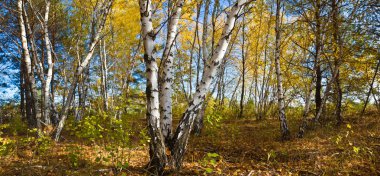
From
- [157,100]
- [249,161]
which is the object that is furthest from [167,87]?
[249,161]

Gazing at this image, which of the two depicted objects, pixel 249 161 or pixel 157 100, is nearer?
pixel 157 100

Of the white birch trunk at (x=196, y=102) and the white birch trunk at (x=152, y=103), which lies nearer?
the white birch trunk at (x=152, y=103)

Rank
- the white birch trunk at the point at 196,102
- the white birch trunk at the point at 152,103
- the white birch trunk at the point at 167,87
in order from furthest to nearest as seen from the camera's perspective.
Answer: the white birch trunk at the point at 167,87 < the white birch trunk at the point at 196,102 < the white birch trunk at the point at 152,103

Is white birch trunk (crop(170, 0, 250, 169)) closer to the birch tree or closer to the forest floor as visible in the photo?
the birch tree

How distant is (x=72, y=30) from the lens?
13367mm

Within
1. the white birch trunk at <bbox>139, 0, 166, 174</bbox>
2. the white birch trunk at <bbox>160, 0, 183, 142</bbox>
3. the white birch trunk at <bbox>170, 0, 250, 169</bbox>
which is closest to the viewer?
the white birch trunk at <bbox>139, 0, 166, 174</bbox>

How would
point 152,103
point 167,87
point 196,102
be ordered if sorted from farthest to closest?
1. point 167,87
2. point 196,102
3. point 152,103

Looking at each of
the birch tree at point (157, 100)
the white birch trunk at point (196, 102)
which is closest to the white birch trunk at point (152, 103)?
the birch tree at point (157, 100)

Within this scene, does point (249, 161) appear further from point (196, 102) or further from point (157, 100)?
point (157, 100)

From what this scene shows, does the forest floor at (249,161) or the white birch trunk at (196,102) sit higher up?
the white birch trunk at (196,102)

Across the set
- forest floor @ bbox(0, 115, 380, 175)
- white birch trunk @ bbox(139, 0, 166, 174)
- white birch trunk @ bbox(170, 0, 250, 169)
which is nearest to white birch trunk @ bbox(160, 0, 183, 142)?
white birch trunk @ bbox(170, 0, 250, 169)

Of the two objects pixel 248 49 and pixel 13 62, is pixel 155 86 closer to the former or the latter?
pixel 248 49

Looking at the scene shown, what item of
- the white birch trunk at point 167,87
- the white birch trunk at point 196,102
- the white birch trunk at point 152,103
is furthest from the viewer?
the white birch trunk at point 167,87

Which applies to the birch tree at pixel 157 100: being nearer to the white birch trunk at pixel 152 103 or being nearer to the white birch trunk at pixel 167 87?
the white birch trunk at pixel 152 103
